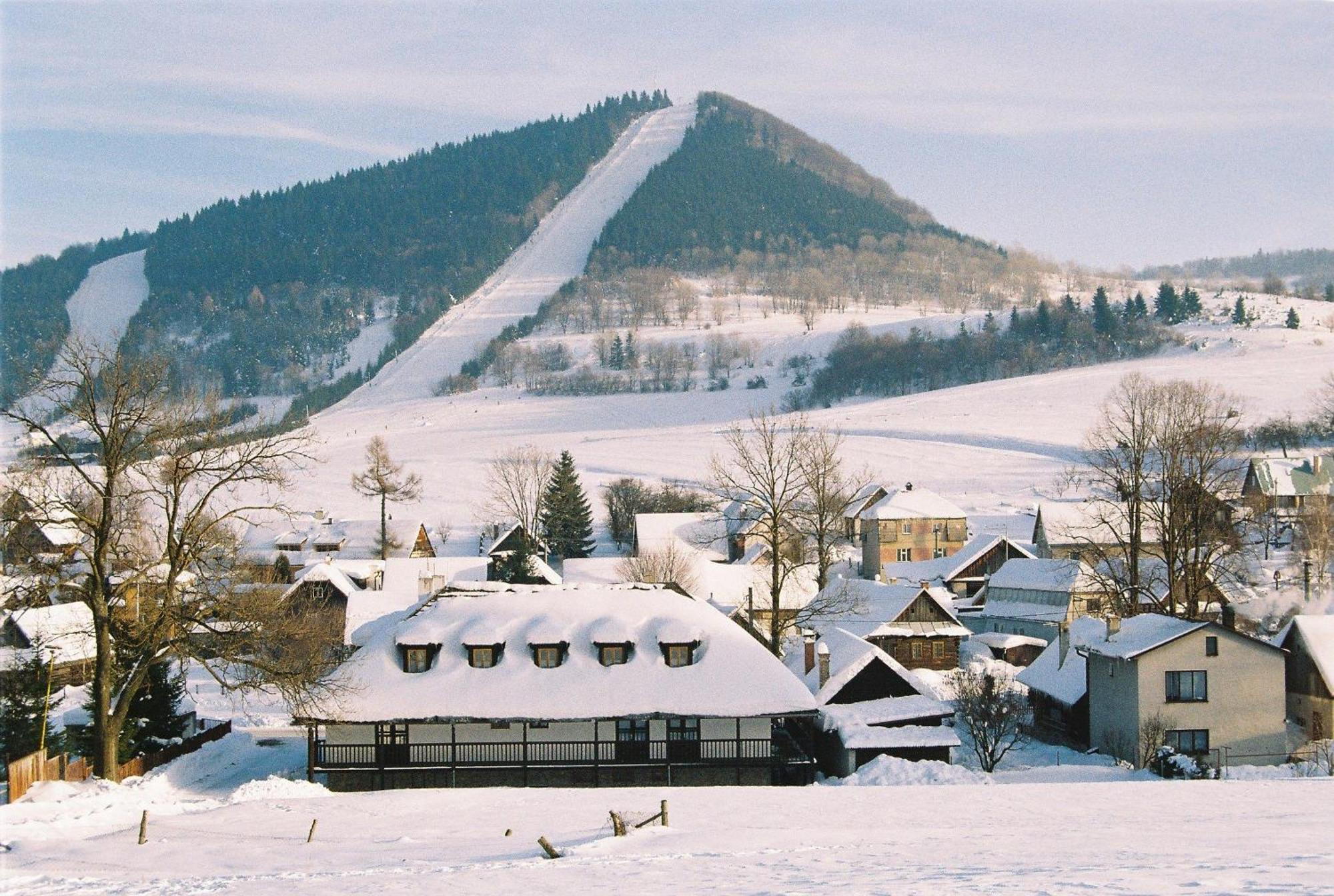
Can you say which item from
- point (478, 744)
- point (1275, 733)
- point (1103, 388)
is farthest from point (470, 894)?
point (1103, 388)

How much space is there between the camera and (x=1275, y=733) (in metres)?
33.5

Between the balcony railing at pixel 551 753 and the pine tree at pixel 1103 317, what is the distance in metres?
149

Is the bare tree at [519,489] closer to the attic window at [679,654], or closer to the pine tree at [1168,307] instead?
the attic window at [679,654]

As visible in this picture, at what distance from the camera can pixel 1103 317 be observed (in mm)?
166625

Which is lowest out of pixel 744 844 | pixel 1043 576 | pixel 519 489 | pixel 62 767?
pixel 1043 576

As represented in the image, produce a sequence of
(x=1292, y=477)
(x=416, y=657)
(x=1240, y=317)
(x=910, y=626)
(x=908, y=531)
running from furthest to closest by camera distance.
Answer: (x=1240, y=317)
(x=1292, y=477)
(x=908, y=531)
(x=910, y=626)
(x=416, y=657)

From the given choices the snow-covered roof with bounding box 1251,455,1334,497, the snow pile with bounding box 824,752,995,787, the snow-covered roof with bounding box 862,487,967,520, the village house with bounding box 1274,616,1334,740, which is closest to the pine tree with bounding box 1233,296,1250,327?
the snow-covered roof with bounding box 1251,455,1334,497

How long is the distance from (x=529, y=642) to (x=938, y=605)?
24.5m

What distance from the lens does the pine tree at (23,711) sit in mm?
28672

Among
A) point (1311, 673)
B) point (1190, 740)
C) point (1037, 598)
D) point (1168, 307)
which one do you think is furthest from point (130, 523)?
point (1168, 307)

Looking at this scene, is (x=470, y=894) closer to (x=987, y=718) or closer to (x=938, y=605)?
(x=987, y=718)

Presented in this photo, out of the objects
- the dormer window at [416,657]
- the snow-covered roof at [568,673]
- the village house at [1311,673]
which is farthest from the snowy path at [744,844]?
the village house at [1311,673]

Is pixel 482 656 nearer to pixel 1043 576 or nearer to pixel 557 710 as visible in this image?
pixel 557 710

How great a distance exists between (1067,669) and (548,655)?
17.8m
